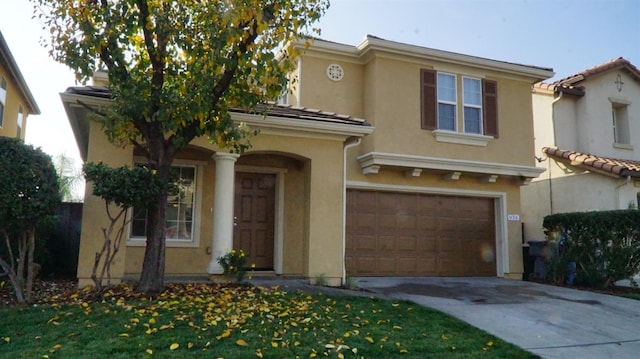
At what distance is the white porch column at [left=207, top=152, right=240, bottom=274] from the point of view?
30.9 ft

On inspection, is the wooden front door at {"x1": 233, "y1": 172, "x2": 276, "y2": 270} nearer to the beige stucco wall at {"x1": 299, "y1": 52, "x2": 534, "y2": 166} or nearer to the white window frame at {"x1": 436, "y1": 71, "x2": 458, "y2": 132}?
the beige stucco wall at {"x1": 299, "y1": 52, "x2": 534, "y2": 166}

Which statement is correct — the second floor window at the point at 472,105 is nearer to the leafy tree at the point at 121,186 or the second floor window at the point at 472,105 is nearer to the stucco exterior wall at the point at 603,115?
the stucco exterior wall at the point at 603,115

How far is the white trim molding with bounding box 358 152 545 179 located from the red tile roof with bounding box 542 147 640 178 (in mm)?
1570

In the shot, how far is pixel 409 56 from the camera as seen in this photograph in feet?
41.2

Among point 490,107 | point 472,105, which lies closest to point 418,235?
point 472,105

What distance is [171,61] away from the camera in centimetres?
827

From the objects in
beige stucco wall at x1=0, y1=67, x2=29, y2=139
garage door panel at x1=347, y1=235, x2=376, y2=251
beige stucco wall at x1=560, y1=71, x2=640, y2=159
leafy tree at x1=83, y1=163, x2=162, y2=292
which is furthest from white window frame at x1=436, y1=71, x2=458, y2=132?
beige stucco wall at x1=0, y1=67, x2=29, y2=139

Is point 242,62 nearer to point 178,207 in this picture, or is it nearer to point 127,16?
point 127,16

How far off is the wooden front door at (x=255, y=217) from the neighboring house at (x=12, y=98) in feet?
27.6

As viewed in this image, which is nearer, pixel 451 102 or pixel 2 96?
pixel 451 102

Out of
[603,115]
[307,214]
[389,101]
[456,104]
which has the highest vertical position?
[603,115]

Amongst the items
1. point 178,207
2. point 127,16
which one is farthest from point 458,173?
point 127,16

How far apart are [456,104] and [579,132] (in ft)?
16.8

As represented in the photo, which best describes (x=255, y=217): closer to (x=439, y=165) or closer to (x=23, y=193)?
(x=439, y=165)
